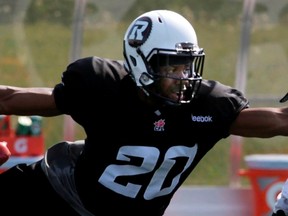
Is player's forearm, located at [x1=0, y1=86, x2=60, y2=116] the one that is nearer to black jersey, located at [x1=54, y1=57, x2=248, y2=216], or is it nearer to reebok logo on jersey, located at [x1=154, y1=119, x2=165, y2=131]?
black jersey, located at [x1=54, y1=57, x2=248, y2=216]

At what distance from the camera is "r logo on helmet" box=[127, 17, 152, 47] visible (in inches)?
180

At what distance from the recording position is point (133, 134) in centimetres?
450

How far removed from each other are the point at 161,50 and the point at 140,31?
160 millimetres

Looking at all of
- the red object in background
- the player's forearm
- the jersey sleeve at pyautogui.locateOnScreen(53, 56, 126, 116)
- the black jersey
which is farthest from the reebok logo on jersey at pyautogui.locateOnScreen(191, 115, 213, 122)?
the red object in background

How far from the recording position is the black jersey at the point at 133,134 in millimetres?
4508

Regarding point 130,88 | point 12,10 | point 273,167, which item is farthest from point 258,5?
point 130,88

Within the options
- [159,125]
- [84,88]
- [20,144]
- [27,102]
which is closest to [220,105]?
[159,125]

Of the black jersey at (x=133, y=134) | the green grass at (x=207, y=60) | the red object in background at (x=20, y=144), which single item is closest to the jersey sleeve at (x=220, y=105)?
the black jersey at (x=133, y=134)

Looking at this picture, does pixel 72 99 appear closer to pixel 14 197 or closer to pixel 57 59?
pixel 14 197

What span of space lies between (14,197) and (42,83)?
362 cm

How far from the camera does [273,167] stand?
24.3 ft

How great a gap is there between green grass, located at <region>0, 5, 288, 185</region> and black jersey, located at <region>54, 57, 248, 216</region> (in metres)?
3.43

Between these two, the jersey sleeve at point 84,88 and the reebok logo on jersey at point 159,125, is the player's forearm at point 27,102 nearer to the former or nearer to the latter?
the jersey sleeve at point 84,88

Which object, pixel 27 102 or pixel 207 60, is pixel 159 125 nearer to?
pixel 27 102
